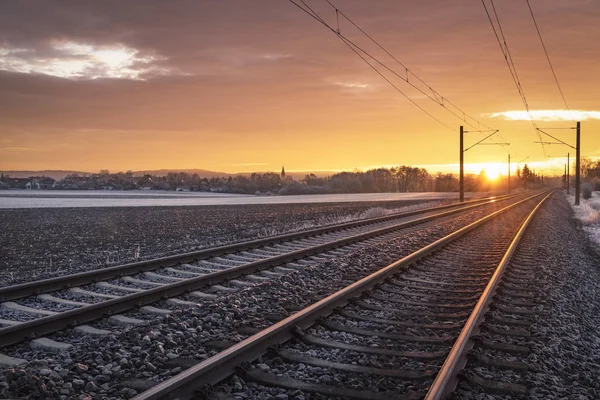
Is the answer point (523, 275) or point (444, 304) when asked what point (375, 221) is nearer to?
point (523, 275)

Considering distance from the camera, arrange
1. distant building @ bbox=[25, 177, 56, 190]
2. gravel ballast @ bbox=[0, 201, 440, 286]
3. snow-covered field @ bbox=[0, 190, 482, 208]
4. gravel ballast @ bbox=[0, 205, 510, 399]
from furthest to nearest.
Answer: distant building @ bbox=[25, 177, 56, 190], snow-covered field @ bbox=[0, 190, 482, 208], gravel ballast @ bbox=[0, 201, 440, 286], gravel ballast @ bbox=[0, 205, 510, 399]

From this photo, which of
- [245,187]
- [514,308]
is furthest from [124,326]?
[245,187]

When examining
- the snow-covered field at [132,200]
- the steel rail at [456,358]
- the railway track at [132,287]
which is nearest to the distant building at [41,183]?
the snow-covered field at [132,200]

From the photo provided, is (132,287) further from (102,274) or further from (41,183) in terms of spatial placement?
(41,183)

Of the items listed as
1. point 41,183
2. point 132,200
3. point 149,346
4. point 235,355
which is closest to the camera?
point 235,355

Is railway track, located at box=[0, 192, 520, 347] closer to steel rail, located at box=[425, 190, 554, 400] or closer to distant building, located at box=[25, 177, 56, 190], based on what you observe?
steel rail, located at box=[425, 190, 554, 400]

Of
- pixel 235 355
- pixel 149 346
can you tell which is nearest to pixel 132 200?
pixel 149 346

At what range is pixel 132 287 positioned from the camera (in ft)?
32.2

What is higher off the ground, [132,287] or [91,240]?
[132,287]

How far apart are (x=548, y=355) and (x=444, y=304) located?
2413mm

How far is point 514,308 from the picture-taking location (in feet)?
28.0

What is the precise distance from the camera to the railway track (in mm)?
7090

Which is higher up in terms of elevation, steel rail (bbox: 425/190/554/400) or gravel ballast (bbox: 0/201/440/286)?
steel rail (bbox: 425/190/554/400)

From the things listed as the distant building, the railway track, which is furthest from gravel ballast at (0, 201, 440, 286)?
the distant building
